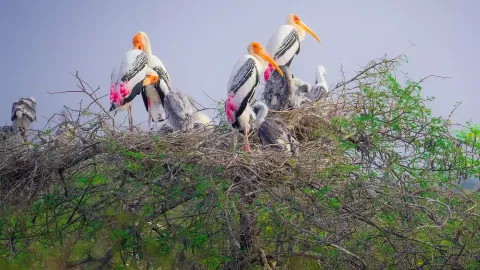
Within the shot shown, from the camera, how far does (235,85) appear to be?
24.2 ft

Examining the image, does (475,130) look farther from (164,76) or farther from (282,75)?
(164,76)

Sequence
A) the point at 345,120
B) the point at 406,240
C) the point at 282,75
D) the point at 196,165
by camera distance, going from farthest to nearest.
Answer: the point at 282,75 < the point at 345,120 < the point at 196,165 < the point at 406,240

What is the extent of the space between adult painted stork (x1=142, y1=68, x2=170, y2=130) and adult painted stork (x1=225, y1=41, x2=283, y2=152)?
1.52m

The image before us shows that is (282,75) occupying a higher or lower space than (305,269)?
higher

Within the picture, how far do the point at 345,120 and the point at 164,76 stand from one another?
3.00 meters

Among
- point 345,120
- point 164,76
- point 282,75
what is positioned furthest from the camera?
point 164,76

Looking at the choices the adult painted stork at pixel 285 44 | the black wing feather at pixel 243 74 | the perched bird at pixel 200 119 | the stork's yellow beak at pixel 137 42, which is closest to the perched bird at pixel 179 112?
the perched bird at pixel 200 119

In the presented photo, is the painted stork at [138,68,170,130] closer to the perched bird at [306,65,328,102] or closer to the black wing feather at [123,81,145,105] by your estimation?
the black wing feather at [123,81,145,105]

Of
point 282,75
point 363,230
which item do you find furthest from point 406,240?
point 282,75

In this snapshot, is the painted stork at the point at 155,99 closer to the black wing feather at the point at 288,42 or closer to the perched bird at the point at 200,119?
the perched bird at the point at 200,119

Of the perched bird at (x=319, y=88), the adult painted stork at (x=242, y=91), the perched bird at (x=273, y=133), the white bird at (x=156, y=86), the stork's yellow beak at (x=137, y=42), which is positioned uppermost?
the stork's yellow beak at (x=137, y=42)

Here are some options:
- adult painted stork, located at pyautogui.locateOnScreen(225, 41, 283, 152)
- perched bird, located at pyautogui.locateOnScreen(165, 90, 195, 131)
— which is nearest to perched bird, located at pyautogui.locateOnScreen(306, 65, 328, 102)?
adult painted stork, located at pyautogui.locateOnScreen(225, 41, 283, 152)

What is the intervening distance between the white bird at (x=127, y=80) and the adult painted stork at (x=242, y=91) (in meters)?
1.39

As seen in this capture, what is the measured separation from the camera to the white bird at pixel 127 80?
834cm
